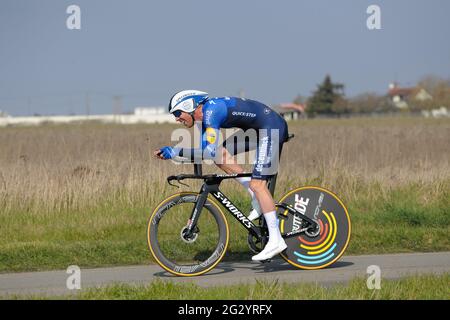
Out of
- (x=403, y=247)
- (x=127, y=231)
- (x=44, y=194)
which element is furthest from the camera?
(x=44, y=194)

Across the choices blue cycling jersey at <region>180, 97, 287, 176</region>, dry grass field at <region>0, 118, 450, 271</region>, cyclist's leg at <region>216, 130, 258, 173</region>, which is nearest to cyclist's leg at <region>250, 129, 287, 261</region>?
blue cycling jersey at <region>180, 97, 287, 176</region>

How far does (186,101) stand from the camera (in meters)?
8.44

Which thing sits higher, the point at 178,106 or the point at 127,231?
the point at 178,106

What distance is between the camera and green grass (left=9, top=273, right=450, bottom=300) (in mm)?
6801

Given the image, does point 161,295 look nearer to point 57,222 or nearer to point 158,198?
point 57,222

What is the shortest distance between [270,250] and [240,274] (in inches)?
16.6

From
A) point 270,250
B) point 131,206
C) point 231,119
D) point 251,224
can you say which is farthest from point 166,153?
point 131,206

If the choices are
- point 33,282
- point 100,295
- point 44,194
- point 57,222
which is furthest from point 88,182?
point 100,295

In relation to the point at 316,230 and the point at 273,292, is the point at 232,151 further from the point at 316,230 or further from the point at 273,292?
the point at 273,292

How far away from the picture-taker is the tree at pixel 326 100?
112 meters

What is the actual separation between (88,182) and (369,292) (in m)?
7.52

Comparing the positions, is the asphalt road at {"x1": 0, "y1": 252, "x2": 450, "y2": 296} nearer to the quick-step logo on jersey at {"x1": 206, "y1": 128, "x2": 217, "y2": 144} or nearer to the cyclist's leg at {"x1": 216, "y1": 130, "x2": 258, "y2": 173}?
the cyclist's leg at {"x1": 216, "y1": 130, "x2": 258, "y2": 173}

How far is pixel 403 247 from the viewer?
407 inches

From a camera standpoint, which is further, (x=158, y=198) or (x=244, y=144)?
(x=158, y=198)
